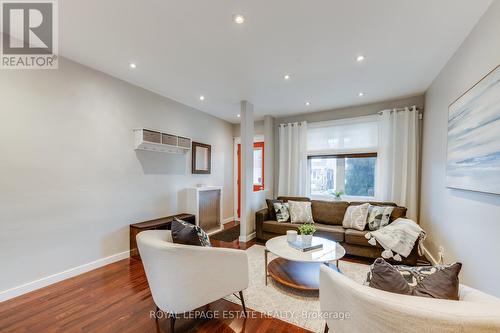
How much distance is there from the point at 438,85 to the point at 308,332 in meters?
3.54

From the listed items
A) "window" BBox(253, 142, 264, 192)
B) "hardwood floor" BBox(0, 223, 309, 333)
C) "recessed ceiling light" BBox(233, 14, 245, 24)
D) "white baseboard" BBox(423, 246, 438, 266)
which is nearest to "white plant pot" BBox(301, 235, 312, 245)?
"hardwood floor" BBox(0, 223, 309, 333)

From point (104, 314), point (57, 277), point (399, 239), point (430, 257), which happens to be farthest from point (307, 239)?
point (57, 277)

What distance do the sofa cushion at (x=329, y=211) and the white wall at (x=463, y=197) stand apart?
4.10 ft

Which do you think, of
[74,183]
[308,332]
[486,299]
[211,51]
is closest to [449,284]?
[486,299]

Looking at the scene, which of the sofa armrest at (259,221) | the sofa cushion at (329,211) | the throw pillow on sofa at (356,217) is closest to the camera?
the throw pillow on sofa at (356,217)

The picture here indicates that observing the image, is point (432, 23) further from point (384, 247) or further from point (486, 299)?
point (384, 247)

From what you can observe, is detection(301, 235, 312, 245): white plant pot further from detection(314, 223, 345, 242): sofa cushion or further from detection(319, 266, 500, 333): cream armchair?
detection(319, 266, 500, 333): cream armchair

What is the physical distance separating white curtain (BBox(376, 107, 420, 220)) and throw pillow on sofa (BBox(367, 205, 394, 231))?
0.64 metres

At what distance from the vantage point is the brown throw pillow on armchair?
1012mm

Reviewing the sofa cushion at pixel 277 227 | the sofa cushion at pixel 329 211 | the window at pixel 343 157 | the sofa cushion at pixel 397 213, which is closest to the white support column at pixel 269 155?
the window at pixel 343 157

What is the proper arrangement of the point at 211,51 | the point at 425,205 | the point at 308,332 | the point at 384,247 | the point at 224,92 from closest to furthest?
the point at 308,332 < the point at 211,51 < the point at 384,247 < the point at 425,205 < the point at 224,92

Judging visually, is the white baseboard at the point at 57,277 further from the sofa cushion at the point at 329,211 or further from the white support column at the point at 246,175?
the sofa cushion at the point at 329,211

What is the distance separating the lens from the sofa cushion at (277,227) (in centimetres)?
365

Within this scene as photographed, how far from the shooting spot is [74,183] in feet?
8.76
